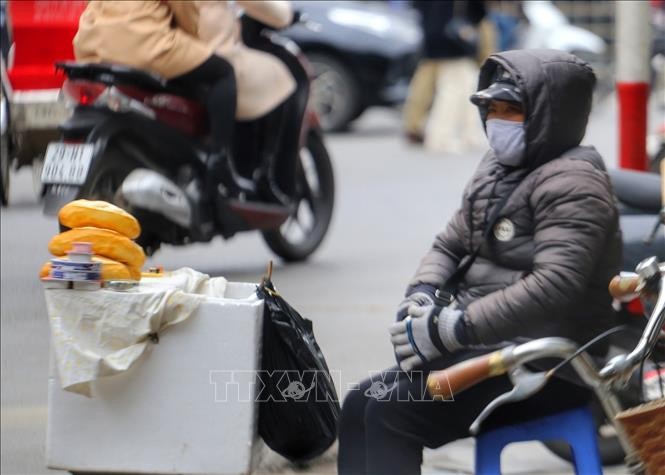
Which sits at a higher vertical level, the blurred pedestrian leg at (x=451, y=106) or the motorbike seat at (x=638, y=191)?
the motorbike seat at (x=638, y=191)

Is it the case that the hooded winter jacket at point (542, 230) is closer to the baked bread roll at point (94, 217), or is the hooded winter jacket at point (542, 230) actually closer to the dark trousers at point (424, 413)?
the dark trousers at point (424, 413)

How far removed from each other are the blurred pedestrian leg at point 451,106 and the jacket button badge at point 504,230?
10588 mm

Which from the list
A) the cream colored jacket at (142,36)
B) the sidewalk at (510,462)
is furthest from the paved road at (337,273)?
the cream colored jacket at (142,36)

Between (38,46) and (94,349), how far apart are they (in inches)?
163

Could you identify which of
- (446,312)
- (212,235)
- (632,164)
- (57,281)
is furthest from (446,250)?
(212,235)

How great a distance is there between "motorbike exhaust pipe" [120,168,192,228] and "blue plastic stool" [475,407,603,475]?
3449 mm

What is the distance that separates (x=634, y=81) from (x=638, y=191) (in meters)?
1.41

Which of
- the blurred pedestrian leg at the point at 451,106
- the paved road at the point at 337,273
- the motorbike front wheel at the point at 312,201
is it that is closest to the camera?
the paved road at the point at 337,273

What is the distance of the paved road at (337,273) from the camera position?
16.9 feet

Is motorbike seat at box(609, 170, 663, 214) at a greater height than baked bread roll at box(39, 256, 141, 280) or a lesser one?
lesser

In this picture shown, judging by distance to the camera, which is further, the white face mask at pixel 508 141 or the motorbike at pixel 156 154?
the motorbike at pixel 156 154

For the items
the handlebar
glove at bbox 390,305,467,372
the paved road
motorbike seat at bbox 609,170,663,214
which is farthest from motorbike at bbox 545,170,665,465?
the handlebar

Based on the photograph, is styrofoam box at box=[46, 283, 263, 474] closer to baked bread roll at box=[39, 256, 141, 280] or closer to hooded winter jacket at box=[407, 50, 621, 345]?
baked bread roll at box=[39, 256, 141, 280]

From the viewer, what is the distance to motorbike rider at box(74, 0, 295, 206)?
645cm
